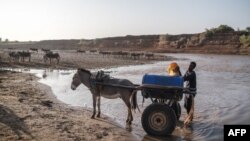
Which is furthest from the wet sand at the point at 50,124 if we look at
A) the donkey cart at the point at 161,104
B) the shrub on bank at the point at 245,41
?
the shrub on bank at the point at 245,41

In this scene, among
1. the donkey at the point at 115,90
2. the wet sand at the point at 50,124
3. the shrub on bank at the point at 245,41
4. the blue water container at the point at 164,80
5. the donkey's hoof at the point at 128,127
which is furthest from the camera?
the shrub on bank at the point at 245,41

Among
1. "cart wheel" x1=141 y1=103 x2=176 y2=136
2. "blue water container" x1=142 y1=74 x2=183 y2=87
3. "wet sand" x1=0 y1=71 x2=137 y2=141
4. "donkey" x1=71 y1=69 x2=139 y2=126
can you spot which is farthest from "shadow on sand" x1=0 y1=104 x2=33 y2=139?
"blue water container" x1=142 y1=74 x2=183 y2=87

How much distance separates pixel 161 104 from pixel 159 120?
461 mm

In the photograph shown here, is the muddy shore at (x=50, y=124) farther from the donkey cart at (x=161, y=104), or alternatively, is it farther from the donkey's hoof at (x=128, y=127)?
the donkey cart at (x=161, y=104)

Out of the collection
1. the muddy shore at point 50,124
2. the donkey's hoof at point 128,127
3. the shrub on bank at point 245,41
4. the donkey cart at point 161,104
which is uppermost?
the shrub on bank at point 245,41

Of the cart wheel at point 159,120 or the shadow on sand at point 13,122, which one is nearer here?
the shadow on sand at point 13,122

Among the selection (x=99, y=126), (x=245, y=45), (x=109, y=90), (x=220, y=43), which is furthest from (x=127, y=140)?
(x=220, y=43)

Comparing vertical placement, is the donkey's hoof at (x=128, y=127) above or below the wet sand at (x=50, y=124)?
below

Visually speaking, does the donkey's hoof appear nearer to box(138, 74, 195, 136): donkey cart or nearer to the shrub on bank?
box(138, 74, 195, 136): donkey cart

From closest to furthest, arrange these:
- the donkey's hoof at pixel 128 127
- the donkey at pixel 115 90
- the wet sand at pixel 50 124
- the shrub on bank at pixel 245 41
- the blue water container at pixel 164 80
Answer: the wet sand at pixel 50 124
the blue water container at pixel 164 80
the donkey's hoof at pixel 128 127
the donkey at pixel 115 90
the shrub on bank at pixel 245 41

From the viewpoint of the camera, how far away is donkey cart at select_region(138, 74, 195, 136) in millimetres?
9164

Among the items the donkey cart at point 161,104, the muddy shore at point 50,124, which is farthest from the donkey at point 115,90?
the donkey cart at point 161,104

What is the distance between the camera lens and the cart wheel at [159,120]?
9188 mm

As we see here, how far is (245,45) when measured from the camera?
7869 centimetres
